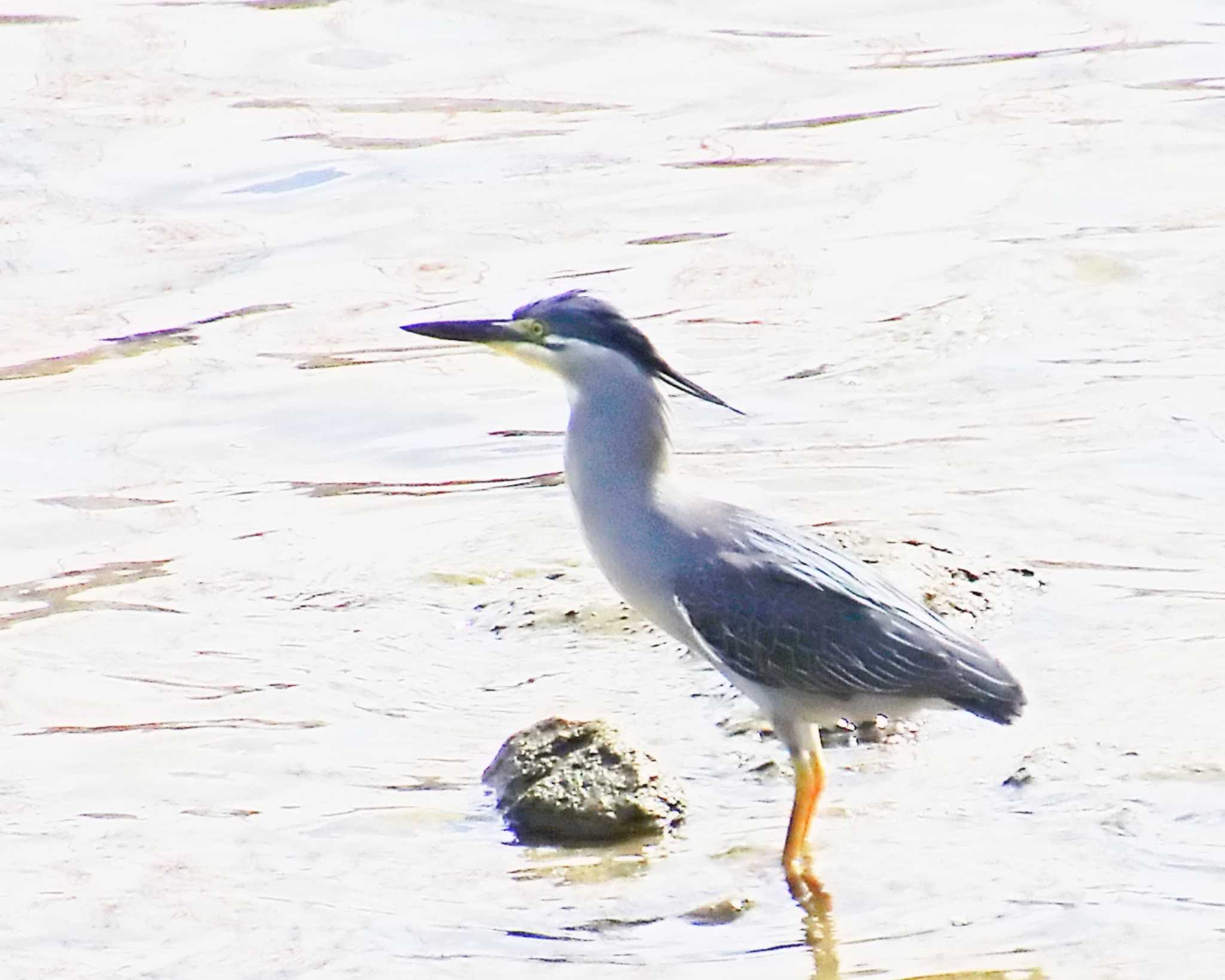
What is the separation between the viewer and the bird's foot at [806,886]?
5.62 meters

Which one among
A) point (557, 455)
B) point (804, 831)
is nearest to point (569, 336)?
point (804, 831)

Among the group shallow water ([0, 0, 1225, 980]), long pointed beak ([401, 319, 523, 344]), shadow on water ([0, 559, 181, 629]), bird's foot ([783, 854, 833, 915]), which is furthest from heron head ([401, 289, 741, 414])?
shadow on water ([0, 559, 181, 629])

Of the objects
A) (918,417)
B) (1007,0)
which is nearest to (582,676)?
(918,417)

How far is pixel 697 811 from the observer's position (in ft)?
20.0

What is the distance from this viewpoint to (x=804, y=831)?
19.1 feet

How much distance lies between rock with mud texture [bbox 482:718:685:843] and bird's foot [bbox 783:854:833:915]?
37 cm

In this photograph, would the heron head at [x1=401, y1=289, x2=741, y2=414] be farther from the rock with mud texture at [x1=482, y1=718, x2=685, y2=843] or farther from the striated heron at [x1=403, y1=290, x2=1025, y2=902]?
the rock with mud texture at [x1=482, y1=718, x2=685, y2=843]

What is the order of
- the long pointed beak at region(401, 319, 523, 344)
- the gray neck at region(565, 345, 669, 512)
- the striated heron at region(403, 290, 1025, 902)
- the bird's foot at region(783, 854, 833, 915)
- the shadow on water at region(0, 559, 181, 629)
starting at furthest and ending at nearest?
the shadow on water at region(0, 559, 181, 629) → the long pointed beak at region(401, 319, 523, 344) → the gray neck at region(565, 345, 669, 512) → the striated heron at region(403, 290, 1025, 902) → the bird's foot at region(783, 854, 833, 915)

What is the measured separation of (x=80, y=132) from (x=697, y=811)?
8580 mm

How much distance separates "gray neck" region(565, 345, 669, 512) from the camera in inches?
256

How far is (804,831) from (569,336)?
168 centimetres

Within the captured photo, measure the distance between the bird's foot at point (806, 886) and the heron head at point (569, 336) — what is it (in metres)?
1.44

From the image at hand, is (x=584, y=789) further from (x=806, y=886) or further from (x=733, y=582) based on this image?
(x=733, y=582)

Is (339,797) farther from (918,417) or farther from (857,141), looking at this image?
(857,141)
